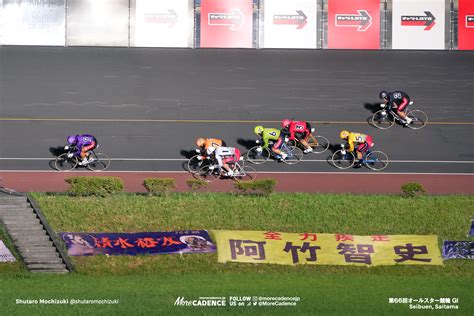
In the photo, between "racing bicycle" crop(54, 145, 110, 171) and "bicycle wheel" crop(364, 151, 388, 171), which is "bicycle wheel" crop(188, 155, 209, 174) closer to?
"racing bicycle" crop(54, 145, 110, 171)

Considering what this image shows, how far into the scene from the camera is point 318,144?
40.6 meters

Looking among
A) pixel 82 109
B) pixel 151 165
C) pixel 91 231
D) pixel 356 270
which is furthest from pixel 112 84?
pixel 356 270

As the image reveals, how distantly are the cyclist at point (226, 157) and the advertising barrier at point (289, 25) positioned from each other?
11221 mm

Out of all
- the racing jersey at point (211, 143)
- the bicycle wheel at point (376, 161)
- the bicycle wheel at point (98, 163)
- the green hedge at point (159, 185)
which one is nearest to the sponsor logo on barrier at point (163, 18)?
the bicycle wheel at point (98, 163)

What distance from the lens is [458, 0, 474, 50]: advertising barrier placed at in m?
46.9

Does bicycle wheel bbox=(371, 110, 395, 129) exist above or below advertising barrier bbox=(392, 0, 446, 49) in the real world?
Result: below

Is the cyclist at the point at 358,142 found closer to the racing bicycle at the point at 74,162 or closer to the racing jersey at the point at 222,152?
the racing jersey at the point at 222,152

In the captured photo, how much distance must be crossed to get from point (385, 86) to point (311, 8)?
19.7ft

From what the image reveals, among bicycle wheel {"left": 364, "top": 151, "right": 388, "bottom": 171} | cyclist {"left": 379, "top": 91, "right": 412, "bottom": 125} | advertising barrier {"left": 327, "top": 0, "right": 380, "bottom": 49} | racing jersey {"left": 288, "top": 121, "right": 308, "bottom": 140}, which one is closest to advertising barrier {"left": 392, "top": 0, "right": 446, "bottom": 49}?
advertising barrier {"left": 327, "top": 0, "right": 380, "bottom": 49}

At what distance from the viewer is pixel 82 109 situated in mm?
43469

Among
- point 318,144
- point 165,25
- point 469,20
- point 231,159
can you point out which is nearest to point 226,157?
point 231,159

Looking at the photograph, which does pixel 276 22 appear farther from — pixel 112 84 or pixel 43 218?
pixel 43 218

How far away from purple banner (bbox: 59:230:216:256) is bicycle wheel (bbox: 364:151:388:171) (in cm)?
1115

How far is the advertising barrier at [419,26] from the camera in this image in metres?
47.0
